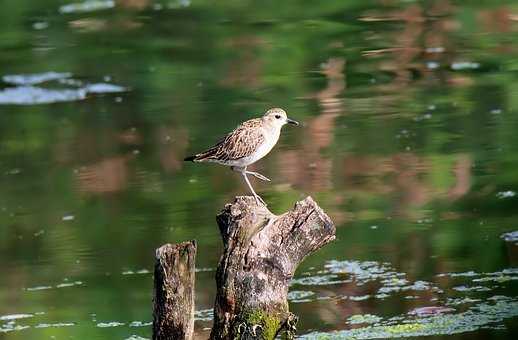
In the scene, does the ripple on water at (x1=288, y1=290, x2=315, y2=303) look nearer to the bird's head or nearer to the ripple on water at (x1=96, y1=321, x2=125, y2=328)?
the ripple on water at (x1=96, y1=321, x2=125, y2=328)

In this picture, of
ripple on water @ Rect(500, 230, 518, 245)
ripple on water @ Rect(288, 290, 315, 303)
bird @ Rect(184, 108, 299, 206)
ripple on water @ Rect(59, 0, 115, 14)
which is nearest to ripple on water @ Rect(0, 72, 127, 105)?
ripple on water @ Rect(59, 0, 115, 14)

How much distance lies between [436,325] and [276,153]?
17.4 feet

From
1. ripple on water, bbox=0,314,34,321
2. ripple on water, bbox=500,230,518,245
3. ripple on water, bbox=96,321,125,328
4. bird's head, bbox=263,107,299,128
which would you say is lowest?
ripple on water, bbox=0,314,34,321

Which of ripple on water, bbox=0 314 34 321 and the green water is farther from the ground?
the green water

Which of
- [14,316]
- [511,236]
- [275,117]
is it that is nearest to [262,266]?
[275,117]

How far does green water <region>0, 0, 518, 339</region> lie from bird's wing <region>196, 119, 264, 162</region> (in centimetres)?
130

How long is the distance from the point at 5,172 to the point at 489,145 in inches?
194

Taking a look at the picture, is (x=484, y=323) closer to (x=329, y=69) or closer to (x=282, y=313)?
(x=282, y=313)

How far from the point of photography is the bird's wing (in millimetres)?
8961

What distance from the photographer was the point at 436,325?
9.53 m

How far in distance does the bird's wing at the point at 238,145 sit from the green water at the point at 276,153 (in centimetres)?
130

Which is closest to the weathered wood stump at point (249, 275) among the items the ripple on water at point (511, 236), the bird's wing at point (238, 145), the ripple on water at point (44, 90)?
the bird's wing at point (238, 145)

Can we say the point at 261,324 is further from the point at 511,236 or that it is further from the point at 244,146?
the point at 511,236

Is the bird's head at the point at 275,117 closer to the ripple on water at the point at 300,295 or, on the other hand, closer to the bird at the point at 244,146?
the bird at the point at 244,146
